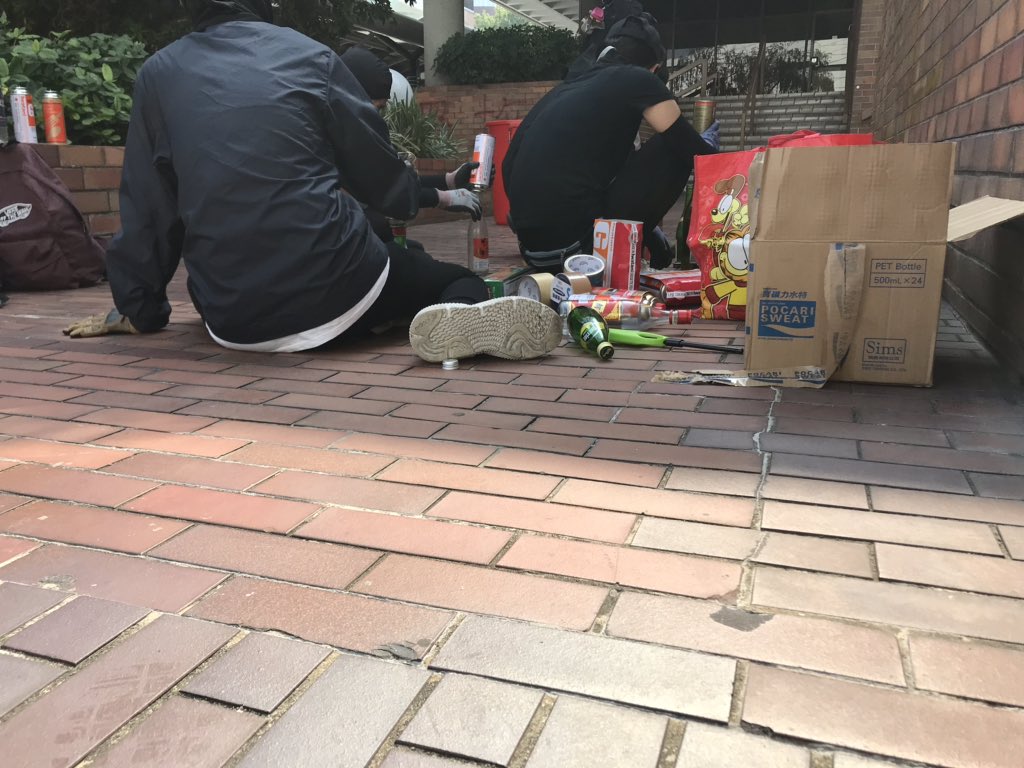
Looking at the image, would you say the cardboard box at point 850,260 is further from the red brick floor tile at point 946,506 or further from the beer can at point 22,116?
the beer can at point 22,116

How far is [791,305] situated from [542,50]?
10.5 m

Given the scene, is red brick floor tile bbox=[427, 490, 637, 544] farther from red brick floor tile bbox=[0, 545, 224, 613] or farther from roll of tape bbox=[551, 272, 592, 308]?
roll of tape bbox=[551, 272, 592, 308]

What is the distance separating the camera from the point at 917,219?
2250mm

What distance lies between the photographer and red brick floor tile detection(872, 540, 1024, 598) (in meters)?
1.25

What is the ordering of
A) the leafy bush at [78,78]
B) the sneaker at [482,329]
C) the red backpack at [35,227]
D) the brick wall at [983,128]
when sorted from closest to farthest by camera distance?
the brick wall at [983,128], the sneaker at [482,329], the red backpack at [35,227], the leafy bush at [78,78]

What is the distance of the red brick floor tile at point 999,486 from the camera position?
5.17 ft

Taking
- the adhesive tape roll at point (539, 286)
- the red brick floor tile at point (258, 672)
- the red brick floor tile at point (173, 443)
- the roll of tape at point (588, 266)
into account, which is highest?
the roll of tape at point (588, 266)

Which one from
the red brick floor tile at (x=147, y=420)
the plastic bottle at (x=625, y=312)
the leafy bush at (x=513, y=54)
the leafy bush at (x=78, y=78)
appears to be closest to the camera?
the red brick floor tile at (x=147, y=420)

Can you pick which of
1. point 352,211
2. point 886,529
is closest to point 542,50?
point 352,211

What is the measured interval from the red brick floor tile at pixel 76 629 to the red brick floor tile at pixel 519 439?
3.01 ft

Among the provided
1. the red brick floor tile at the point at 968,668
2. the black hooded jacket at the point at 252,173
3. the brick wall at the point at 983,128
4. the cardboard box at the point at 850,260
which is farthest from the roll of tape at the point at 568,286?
the red brick floor tile at the point at 968,668

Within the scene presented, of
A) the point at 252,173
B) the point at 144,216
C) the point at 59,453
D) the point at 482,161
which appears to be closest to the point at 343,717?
the point at 59,453

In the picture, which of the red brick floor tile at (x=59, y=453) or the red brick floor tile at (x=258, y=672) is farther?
the red brick floor tile at (x=59, y=453)

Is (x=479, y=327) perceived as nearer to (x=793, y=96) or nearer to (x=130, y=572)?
(x=130, y=572)
